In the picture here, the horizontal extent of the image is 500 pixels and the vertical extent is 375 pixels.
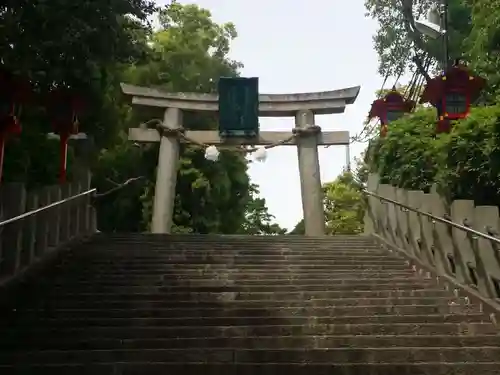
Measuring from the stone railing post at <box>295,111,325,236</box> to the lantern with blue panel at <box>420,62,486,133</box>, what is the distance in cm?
688

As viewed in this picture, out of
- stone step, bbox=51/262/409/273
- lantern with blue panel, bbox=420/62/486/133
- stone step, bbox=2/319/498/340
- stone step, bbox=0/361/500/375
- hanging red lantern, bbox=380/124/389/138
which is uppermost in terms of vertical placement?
hanging red lantern, bbox=380/124/389/138

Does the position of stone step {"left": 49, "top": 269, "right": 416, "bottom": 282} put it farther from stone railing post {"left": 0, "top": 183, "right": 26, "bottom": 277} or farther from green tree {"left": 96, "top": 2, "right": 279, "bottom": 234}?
green tree {"left": 96, "top": 2, "right": 279, "bottom": 234}

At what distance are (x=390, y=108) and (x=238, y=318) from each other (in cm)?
642

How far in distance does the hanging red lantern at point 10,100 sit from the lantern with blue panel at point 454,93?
5.20 m

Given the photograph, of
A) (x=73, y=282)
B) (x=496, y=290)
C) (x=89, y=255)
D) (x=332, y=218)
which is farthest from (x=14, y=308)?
(x=332, y=218)

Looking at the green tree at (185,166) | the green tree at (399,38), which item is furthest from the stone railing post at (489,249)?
the green tree at (399,38)

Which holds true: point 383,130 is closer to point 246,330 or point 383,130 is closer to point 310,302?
point 310,302

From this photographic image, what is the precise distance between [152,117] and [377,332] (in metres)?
12.4

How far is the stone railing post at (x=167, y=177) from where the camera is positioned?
15.0m

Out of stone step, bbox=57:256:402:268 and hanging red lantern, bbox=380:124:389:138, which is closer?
stone step, bbox=57:256:402:268

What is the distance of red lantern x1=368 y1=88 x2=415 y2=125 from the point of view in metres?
11.2

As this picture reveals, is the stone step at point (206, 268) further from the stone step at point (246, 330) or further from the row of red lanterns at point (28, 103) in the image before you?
the stone step at point (246, 330)

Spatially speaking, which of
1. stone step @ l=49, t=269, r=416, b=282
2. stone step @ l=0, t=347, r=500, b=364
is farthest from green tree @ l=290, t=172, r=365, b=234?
stone step @ l=0, t=347, r=500, b=364

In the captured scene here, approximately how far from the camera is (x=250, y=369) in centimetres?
428
